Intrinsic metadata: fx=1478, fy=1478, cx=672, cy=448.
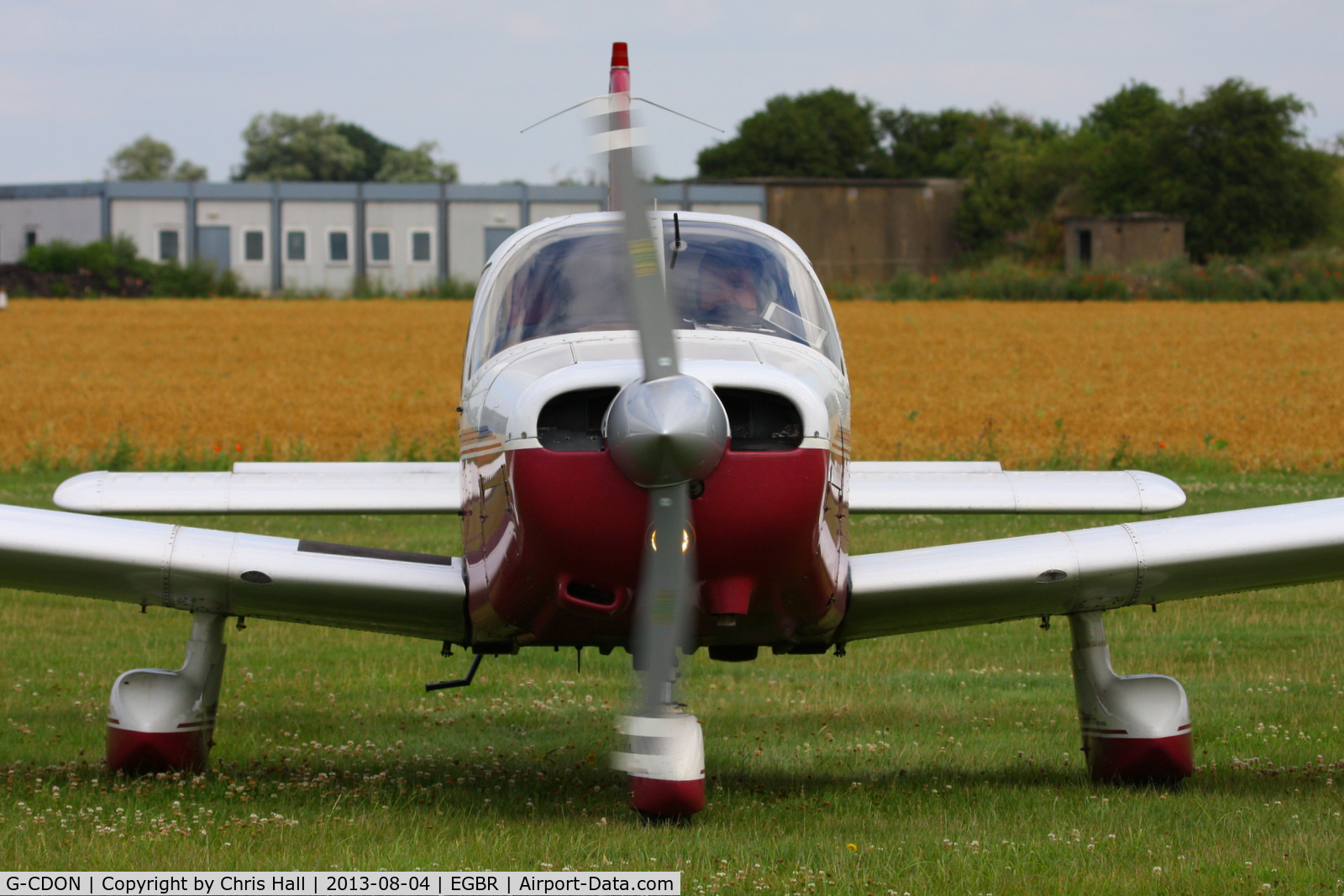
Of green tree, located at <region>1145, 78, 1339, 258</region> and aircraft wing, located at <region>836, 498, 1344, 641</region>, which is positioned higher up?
green tree, located at <region>1145, 78, 1339, 258</region>

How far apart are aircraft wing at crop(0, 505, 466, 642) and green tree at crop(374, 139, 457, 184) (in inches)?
4330

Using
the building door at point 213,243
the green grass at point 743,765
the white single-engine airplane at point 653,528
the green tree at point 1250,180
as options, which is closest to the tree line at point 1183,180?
the green tree at point 1250,180

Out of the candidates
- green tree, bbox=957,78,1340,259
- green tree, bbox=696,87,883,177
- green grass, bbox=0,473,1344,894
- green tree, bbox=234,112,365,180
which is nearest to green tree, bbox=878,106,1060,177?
green tree, bbox=696,87,883,177

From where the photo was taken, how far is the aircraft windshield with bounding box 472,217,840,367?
219 inches

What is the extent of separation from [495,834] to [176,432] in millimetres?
18803

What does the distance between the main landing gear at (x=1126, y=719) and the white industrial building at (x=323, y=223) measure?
60432 millimetres

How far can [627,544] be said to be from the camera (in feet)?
15.3

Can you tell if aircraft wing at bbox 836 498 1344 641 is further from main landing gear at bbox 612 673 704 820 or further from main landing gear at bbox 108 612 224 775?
main landing gear at bbox 108 612 224 775

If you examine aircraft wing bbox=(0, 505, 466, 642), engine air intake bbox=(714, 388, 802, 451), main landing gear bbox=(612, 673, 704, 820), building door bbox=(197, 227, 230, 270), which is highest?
building door bbox=(197, 227, 230, 270)

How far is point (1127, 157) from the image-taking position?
78.3 metres

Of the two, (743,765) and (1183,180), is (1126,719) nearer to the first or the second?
(743,765)

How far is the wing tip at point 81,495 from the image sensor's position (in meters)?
6.80

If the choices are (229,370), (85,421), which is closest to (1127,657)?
(85,421)

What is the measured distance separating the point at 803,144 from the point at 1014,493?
327ft
